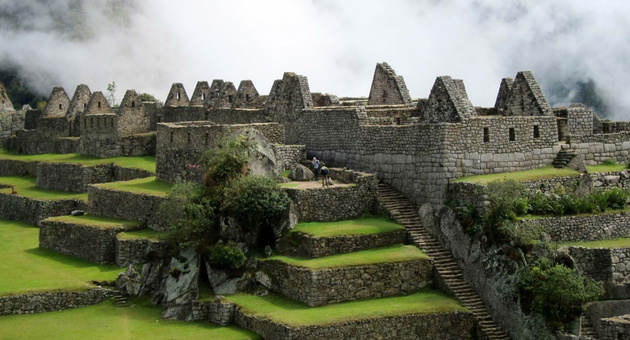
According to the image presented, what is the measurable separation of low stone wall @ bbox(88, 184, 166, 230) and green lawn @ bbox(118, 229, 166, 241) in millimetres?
468

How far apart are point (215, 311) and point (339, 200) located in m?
6.91

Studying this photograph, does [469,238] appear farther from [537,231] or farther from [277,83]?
[277,83]

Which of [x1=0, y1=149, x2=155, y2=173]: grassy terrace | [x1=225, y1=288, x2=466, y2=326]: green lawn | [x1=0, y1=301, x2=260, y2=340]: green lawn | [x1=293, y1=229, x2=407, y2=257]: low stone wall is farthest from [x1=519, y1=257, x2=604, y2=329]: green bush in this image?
[x1=0, y1=149, x2=155, y2=173]: grassy terrace

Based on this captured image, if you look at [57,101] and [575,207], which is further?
Answer: [57,101]

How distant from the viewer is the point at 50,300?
4731 cm

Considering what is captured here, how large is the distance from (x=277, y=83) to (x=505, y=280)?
19.2 meters

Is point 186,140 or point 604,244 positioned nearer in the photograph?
A: point 604,244

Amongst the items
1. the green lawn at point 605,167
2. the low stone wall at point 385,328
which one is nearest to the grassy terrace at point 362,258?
the low stone wall at point 385,328

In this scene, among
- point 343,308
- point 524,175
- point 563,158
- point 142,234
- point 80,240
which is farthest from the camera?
point 80,240

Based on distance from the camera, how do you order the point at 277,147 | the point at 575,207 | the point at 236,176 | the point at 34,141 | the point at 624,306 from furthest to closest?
the point at 34,141 → the point at 277,147 → the point at 236,176 → the point at 575,207 → the point at 624,306

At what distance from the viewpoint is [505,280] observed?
42219 millimetres

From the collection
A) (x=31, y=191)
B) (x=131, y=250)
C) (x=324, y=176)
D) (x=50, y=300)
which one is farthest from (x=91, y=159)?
(x=324, y=176)

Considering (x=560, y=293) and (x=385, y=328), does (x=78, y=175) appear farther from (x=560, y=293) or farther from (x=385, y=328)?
(x=560, y=293)

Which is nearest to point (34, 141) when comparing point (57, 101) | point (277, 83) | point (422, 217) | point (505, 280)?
point (57, 101)
